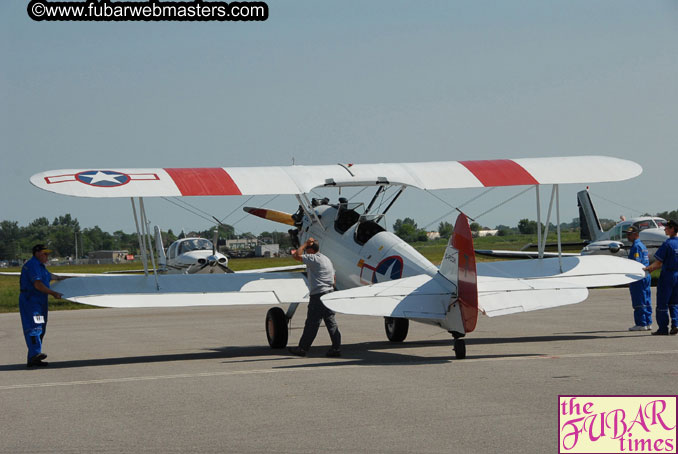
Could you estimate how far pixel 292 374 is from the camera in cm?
1018

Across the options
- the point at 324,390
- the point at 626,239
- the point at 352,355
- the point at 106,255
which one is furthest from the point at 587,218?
the point at 106,255

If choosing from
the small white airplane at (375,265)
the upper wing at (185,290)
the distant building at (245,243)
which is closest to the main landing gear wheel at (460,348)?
the small white airplane at (375,265)

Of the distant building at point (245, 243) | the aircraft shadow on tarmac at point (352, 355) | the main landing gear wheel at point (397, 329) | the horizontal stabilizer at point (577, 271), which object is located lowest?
the aircraft shadow on tarmac at point (352, 355)

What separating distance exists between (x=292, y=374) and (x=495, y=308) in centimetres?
248

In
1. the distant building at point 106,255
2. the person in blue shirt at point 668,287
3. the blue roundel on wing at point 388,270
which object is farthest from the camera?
the distant building at point 106,255

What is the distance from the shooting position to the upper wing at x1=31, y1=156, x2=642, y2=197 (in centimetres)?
1209

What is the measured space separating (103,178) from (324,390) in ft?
16.9

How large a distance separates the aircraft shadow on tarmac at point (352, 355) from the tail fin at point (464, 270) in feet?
3.10

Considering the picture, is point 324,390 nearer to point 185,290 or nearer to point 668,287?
point 185,290

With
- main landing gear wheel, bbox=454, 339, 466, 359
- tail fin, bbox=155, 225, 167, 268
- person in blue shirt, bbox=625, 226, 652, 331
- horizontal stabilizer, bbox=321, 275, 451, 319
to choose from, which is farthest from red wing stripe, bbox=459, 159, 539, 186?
tail fin, bbox=155, 225, 167, 268

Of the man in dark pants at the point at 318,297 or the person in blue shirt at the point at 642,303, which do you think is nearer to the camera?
the man in dark pants at the point at 318,297

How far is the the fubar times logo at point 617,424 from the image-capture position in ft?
19.2

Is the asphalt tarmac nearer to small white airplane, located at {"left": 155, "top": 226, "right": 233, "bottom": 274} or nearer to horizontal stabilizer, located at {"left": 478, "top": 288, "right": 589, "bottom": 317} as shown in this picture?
horizontal stabilizer, located at {"left": 478, "top": 288, "right": 589, "bottom": 317}

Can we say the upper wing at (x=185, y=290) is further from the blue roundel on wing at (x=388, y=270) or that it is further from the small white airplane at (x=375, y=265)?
the blue roundel on wing at (x=388, y=270)
